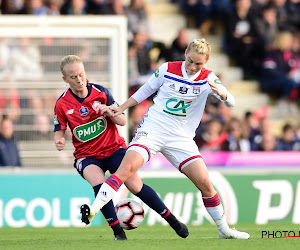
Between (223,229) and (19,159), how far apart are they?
218 inches

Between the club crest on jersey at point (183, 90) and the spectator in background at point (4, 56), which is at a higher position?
the club crest on jersey at point (183, 90)

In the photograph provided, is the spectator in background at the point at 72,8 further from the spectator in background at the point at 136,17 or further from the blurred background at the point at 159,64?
the spectator in background at the point at 136,17

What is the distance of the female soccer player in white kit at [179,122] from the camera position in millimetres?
8305

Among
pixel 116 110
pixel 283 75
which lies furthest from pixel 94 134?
pixel 283 75

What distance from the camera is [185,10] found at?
1769 cm

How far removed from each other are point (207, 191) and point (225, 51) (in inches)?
377

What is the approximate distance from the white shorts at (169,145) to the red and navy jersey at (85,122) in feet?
1.25

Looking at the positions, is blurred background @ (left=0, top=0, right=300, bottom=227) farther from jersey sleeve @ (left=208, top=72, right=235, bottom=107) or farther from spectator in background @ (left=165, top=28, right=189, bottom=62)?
jersey sleeve @ (left=208, top=72, right=235, bottom=107)

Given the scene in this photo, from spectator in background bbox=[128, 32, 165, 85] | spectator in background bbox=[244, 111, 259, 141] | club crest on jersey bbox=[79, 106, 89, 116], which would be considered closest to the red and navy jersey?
club crest on jersey bbox=[79, 106, 89, 116]

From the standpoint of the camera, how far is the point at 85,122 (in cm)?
857

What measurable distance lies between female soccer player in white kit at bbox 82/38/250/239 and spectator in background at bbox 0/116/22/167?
5.06m

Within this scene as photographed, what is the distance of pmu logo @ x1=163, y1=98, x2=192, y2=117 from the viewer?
8438 millimetres

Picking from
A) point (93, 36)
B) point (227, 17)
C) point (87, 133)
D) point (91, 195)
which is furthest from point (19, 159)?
point (227, 17)

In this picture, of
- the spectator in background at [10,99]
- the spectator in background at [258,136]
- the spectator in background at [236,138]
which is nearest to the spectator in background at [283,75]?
the spectator in background at [258,136]
